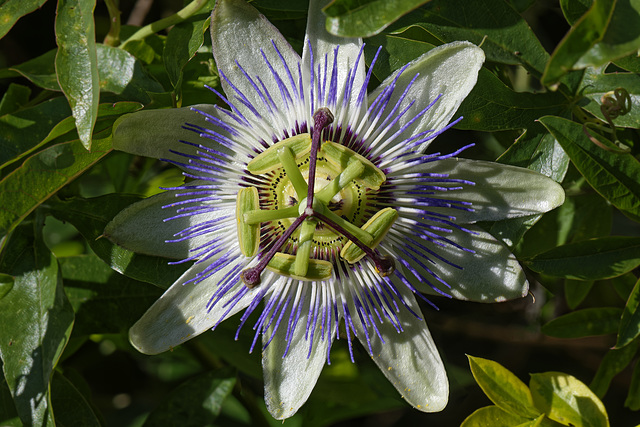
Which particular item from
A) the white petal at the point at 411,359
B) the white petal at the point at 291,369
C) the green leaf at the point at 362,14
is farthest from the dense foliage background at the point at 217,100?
the white petal at the point at 291,369

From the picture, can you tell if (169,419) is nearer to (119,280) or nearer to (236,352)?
(236,352)

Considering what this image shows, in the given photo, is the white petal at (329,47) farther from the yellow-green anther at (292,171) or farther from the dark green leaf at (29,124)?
the dark green leaf at (29,124)

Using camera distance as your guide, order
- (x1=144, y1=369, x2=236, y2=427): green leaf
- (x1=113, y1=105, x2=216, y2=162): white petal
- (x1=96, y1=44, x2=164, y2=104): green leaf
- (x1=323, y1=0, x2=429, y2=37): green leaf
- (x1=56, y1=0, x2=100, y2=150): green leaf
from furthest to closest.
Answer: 1. (x1=144, y1=369, x2=236, y2=427): green leaf
2. (x1=96, y1=44, x2=164, y2=104): green leaf
3. (x1=113, y1=105, x2=216, y2=162): white petal
4. (x1=56, y1=0, x2=100, y2=150): green leaf
5. (x1=323, y1=0, x2=429, y2=37): green leaf

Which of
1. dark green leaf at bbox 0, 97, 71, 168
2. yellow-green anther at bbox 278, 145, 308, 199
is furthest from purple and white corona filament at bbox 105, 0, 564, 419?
dark green leaf at bbox 0, 97, 71, 168

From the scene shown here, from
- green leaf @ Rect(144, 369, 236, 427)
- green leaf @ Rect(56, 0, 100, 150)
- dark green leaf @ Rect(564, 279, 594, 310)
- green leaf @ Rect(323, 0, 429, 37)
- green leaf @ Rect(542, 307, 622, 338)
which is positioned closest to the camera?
green leaf @ Rect(323, 0, 429, 37)

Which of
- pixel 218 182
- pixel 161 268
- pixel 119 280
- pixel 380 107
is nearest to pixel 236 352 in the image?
pixel 119 280

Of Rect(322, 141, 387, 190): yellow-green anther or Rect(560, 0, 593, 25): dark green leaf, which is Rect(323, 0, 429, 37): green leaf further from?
Rect(560, 0, 593, 25): dark green leaf
